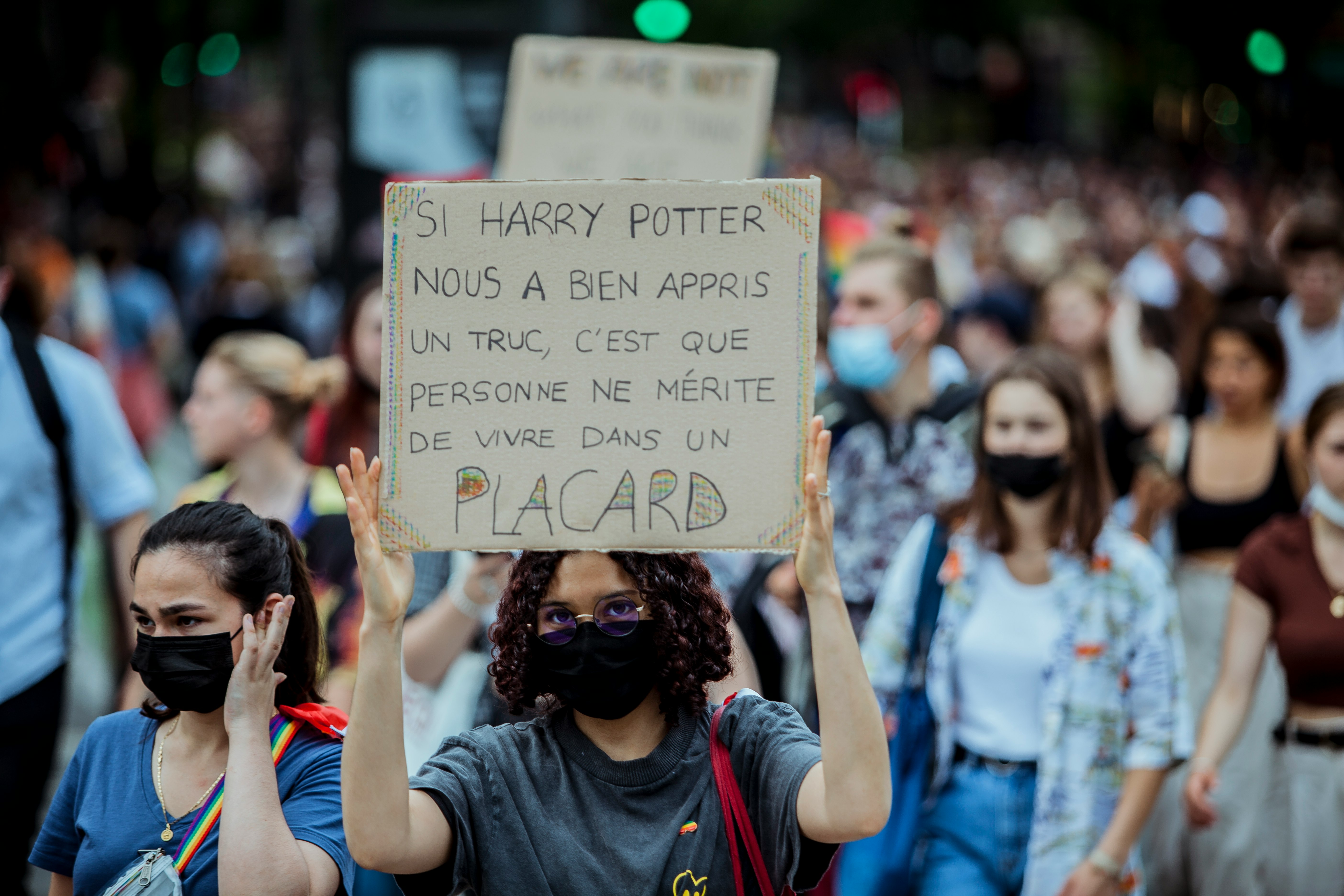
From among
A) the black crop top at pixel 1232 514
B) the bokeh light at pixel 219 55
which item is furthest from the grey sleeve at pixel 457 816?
the bokeh light at pixel 219 55

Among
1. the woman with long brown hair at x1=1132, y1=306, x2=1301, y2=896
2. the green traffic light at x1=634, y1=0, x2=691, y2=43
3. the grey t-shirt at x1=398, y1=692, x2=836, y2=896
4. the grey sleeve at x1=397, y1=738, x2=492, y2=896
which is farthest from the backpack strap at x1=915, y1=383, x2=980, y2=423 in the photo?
the green traffic light at x1=634, y1=0, x2=691, y2=43

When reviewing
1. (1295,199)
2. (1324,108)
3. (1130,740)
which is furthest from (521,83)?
(1324,108)

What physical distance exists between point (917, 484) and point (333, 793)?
109 inches

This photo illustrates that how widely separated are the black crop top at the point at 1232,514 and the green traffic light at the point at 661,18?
792cm

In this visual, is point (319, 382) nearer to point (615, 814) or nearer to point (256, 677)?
point (256, 677)

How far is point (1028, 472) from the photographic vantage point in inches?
173

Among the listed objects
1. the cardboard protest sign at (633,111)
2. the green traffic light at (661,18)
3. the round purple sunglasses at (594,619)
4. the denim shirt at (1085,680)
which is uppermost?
the green traffic light at (661,18)

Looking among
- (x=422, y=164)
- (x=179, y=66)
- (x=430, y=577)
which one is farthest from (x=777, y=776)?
(x=179, y=66)

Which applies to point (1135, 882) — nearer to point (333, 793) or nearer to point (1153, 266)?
point (333, 793)

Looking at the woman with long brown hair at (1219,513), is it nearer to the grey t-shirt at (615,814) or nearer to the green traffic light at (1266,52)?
the grey t-shirt at (615,814)

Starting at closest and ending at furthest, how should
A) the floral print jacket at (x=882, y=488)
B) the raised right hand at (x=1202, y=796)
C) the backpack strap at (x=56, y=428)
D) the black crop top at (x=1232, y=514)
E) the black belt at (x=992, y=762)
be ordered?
the black belt at (x=992, y=762), the raised right hand at (x=1202, y=796), the backpack strap at (x=56, y=428), the floral print jacket at (x=882, y=488), the black crop top at (x=1232, y=514)

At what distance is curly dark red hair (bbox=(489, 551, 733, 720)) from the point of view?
2.77 metres

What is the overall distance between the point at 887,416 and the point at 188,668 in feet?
10.0

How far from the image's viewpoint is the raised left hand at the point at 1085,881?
4082mm
